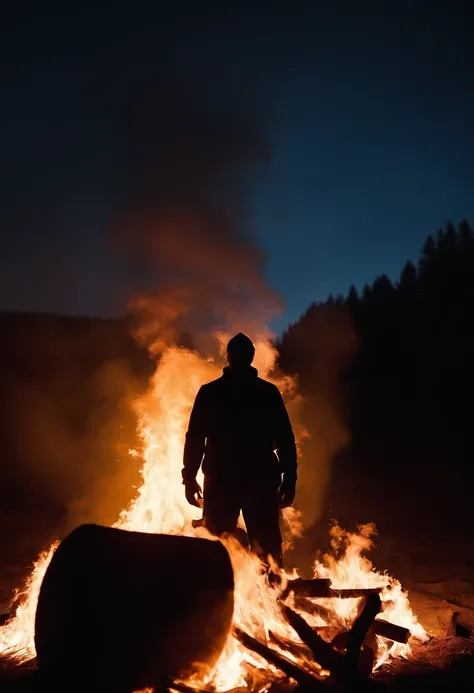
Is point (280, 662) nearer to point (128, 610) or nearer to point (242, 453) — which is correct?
point (128, 610)

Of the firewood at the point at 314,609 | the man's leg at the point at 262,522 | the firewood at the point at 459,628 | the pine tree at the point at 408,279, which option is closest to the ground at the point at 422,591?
the firewood at the point at 459,628

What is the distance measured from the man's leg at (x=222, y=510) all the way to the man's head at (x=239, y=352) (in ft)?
3.81

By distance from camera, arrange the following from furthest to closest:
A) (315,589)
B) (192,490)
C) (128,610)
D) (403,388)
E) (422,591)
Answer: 1. (403,388)
2. (422,591)
3. (192,490)
4. (315,589)
5. (128,610)

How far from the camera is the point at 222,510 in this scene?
4250mm

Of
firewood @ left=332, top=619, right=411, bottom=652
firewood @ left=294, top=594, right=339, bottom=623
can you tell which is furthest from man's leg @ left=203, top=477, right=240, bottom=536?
firewood @ left=332, top=619, right=411, bottom=652

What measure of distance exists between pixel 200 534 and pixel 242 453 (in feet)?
2.84

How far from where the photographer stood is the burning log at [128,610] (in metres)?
2.84

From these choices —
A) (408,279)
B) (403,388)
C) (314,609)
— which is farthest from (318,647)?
(408,279)

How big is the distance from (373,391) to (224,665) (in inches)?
674

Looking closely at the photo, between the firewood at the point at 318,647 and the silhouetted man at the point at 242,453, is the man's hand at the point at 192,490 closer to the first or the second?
the silhouetted man at the point at 242,453

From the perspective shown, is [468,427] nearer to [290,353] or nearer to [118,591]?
[290,353]

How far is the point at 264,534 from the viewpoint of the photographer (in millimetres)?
4234

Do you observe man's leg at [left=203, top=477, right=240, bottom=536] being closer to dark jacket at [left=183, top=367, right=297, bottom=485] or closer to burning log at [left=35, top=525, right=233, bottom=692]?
dark jacket at [left=183, top=367, right=297, bottom=485]

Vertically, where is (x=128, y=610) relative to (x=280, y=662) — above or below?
above
